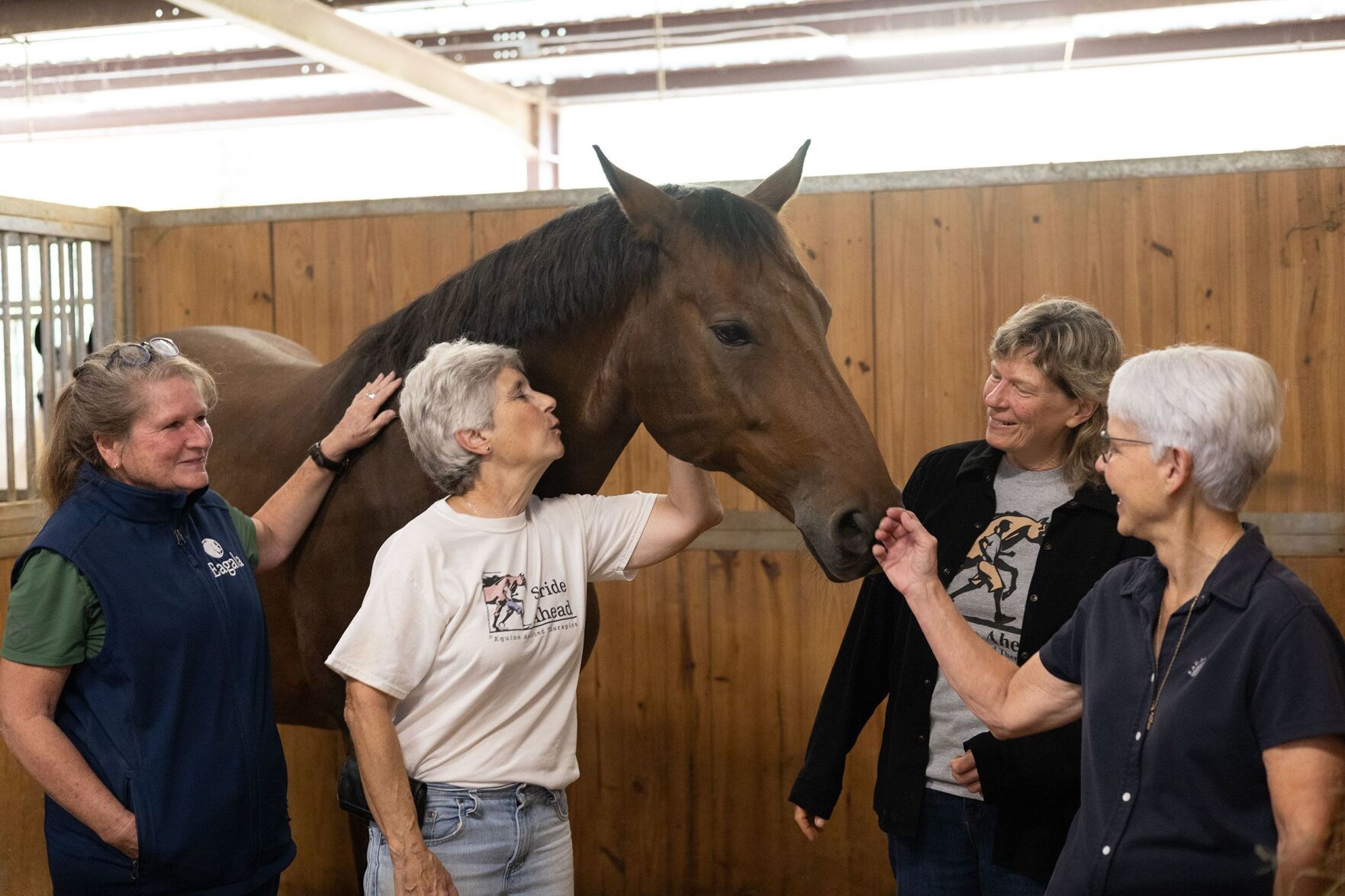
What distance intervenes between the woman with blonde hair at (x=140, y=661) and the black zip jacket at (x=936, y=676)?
845 millimetres

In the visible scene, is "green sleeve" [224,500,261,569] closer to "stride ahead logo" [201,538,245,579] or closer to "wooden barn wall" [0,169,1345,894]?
"stride ahead logo" [201,538,245,579]

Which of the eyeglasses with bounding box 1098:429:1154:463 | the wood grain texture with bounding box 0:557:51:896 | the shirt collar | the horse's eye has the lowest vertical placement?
the wood grain texture with bounding box 0:557:51:896

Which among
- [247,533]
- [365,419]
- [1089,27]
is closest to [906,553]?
[365,419]

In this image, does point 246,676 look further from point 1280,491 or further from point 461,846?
point 1280,491

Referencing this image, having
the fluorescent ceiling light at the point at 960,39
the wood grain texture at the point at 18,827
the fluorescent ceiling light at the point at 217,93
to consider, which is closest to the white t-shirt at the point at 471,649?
the wood grain texture at the point at 18,827

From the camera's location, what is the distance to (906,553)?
1462 millimetres

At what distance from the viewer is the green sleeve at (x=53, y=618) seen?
1417 millimetres

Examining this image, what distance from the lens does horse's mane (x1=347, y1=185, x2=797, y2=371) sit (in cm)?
166

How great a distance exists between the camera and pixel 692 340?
1.64 metres

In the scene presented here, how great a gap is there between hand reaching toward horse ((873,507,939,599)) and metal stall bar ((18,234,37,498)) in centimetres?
231

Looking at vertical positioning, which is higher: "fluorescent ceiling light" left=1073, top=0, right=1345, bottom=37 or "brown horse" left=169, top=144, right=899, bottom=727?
"fluorescent ceiling light" left=1073, top=0, right=1345, bottom=37

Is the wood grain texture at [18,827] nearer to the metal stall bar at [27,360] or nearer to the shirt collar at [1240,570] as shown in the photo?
the metal stall bar at [27,360]

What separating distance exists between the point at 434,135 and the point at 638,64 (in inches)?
38.4

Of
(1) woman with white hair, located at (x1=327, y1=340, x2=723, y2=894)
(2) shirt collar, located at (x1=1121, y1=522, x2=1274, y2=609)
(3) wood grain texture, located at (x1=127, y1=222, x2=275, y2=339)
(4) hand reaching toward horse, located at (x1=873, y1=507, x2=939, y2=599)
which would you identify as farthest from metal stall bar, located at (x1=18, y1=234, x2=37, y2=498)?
(2) shirt collar, located at (x1=1121, y1=522, x2=1274, y2=609)
